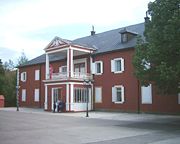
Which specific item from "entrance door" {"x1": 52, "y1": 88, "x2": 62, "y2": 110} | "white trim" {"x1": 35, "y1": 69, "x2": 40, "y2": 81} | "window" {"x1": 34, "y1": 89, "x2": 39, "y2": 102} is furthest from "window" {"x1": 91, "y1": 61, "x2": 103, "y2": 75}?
"window" {"x1": 34, "y1": 89, "x2": 39, "y2": 102}

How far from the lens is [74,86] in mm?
35656

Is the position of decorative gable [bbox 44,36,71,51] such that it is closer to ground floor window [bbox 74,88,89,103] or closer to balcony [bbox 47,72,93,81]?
balcony [bbox 47,72,93,81]

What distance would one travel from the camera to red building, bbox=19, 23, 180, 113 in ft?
107

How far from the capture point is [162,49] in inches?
795

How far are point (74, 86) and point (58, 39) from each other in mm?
5989

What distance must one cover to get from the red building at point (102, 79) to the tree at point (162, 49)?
30.0 feet

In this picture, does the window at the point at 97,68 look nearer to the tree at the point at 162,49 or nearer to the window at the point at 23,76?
the tree at the point at 162,49

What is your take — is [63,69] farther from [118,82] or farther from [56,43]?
[118,82]

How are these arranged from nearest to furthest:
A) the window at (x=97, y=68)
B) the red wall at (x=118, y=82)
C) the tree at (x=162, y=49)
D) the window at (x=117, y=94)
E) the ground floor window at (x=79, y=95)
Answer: the tree at (x=162, y=49)
the red wall at (x=118, y=82)
the window at (x=117, y=94)
the ground floor window at (x=79, y=95)
the window at (x=97, y=68)

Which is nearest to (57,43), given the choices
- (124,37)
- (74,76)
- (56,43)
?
(56,43)

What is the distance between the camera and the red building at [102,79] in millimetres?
32625

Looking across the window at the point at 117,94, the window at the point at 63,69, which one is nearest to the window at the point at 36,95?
the window at the point at 63,69

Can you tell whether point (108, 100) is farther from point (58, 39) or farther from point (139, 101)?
point (58, 39)

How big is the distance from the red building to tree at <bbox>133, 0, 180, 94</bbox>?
9141 mm
